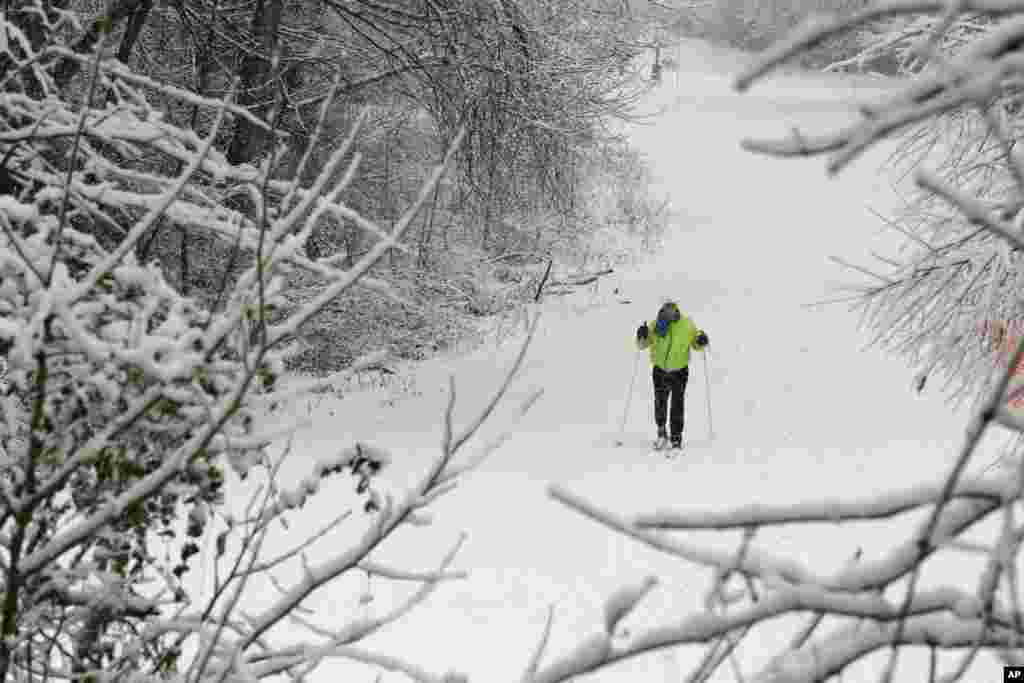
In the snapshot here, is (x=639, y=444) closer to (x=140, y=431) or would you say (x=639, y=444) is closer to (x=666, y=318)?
(x=666, y=318)

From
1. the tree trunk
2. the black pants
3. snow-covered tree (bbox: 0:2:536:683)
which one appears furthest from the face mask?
snow-covered tree (bbox: 0:2:536:683)

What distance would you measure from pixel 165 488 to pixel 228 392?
0.22 m

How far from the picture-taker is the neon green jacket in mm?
10602

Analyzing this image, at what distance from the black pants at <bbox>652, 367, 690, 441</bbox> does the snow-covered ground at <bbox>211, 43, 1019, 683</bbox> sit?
0.31 metres

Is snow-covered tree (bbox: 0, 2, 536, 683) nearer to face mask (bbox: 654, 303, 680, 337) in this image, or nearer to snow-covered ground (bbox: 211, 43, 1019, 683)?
snow-covered ground (bbox: 211, 43, 1019, 683)

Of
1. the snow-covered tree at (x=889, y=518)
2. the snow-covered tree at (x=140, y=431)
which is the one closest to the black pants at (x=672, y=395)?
the snow-covered tree at (x=140, y=431)

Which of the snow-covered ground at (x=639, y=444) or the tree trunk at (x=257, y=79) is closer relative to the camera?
the snow-covered ground at (x=639, y=444)

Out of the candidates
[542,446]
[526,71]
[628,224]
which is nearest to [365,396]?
[542,446]

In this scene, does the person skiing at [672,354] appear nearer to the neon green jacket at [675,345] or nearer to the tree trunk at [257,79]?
the neon green jacket at [675,345]

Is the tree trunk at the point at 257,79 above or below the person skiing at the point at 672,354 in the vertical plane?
above

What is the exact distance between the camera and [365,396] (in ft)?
45.7

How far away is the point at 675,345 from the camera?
34.8 ft

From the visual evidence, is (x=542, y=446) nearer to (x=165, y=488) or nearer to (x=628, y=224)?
(x=165, y=488)

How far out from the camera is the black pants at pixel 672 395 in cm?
1060
